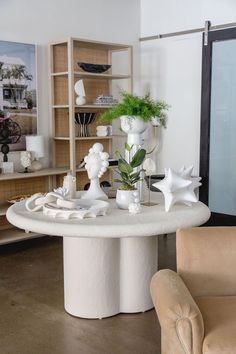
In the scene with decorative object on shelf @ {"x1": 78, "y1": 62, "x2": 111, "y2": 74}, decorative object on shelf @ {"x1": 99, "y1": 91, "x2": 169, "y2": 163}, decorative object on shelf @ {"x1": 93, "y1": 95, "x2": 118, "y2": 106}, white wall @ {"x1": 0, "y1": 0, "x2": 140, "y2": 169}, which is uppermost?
white wall @ {"x1": 0, "y1": 0, "x2": 140, "y2": 169}

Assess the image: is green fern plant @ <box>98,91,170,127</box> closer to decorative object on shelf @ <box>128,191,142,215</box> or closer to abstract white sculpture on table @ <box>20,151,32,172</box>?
decorative object on shelf @ <box>128,191,142,215</box>

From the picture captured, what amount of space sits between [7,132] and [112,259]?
82.8 inches

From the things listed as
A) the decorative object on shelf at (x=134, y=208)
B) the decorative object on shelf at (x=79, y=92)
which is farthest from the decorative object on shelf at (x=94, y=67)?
the decorative object on shelf at (x=134, y=208)

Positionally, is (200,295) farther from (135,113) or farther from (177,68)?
(177,68)

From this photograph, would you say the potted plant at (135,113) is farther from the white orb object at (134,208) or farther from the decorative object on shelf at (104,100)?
the decorative object on shelf at (104,100)

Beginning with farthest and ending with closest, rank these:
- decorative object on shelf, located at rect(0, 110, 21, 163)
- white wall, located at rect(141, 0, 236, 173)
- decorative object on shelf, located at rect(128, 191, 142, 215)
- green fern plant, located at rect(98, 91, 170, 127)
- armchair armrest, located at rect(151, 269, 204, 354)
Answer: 1. white wall, located at rect(141, 0, 236, 173)
2. decorative object on shelf, located at rect(0, 110, 21, 163)
3. green fern plant, located at rect(98, 91, 170, 127)
4. decorative object on shelf, located at rect(128, 191, 142, 215)
5. armchair armrest, located at rect(151, 269, 204, 354)

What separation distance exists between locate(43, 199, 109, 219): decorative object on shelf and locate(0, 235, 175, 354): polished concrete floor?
680 millimetres

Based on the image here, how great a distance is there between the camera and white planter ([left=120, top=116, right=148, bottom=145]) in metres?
2.98

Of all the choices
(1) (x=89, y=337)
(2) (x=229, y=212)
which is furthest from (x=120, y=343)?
(2) (x=229, y=212)

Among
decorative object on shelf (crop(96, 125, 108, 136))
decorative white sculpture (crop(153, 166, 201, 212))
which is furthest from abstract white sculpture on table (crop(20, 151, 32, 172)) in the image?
decorative white sculpture (crop(153, 166, 201, 212))

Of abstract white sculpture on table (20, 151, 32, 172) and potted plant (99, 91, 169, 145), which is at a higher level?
potted plant (99, 91, 169, 145)

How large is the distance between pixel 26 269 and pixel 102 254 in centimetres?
128

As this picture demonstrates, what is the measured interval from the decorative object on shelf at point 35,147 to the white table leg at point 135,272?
1918mm

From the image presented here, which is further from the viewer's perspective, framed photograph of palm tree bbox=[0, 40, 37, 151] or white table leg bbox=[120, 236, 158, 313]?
framed photograph of palm tree bbox=[0, 40, 37, 151]
